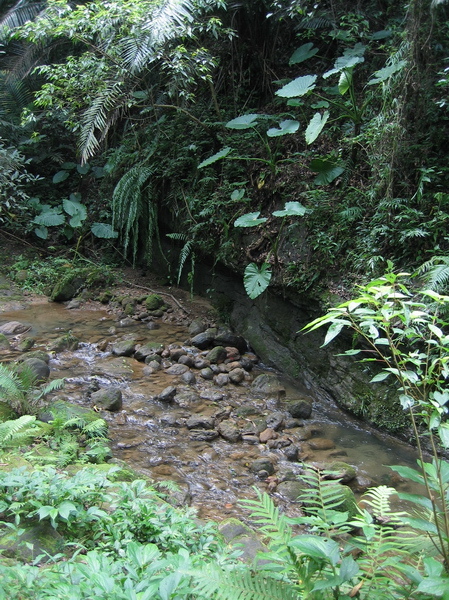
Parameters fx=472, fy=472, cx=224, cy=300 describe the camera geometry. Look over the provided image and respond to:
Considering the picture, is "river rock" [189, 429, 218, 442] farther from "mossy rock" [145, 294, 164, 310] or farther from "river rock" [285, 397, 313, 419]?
"mossy rock" [145, 294, 164, 310]

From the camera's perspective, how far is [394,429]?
3922 millimetres

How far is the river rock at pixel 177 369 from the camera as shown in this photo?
15.8ft

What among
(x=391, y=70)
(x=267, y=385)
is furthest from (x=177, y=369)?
(x=391, y=70)

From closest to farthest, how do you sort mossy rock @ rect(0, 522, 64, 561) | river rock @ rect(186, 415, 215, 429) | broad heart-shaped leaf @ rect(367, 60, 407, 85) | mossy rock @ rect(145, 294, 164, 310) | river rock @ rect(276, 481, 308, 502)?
mossy rock @ rect(0, 522, 64, 561), river rock @ rect(276, 481, 308, 502), river rock @ rect(186, 415, 215, 429), broad heart-shaped leaf @ rect(367, 60, 407, 85), mossy rock @ rect(145, 294, 164, 310)

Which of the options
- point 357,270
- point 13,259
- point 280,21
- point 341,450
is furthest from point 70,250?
point 341,450

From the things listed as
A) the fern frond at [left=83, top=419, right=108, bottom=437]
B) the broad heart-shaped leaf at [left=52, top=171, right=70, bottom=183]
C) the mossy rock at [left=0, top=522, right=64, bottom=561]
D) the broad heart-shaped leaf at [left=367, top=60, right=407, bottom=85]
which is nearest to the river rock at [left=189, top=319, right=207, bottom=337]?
the fern frond at [left=83, top=419, right=108, bottom=437]

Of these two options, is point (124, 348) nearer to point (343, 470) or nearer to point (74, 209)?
point (343, 470)

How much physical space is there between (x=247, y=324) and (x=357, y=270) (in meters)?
1.67

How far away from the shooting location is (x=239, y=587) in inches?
45.9

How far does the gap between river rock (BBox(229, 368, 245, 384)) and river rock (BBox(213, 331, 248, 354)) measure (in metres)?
0.59

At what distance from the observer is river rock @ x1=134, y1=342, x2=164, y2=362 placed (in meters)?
5.08

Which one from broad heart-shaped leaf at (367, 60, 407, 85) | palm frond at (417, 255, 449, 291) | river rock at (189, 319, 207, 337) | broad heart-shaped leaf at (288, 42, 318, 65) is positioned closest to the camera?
palm frond at (417, 255, 449, 291)

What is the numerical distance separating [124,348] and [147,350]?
255mm

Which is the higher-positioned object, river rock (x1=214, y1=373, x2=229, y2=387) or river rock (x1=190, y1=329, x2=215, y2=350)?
river rock (x1=190, y1=329, x2=215, y2=350)
